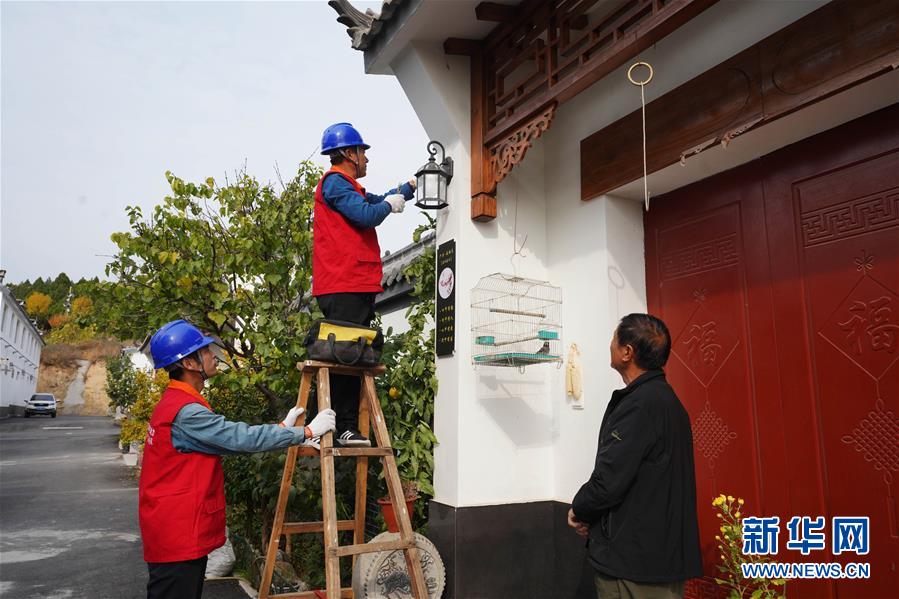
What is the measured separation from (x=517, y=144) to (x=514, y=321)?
46.3 inches

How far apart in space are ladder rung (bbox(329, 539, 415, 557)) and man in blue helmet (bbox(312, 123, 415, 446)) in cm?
57

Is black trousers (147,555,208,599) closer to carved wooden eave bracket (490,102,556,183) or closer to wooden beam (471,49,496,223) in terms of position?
wooden beam (471,49,496,223)

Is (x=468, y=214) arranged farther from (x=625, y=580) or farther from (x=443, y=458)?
(x=625, y=580)

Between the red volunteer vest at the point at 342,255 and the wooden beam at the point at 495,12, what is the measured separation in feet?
4.88

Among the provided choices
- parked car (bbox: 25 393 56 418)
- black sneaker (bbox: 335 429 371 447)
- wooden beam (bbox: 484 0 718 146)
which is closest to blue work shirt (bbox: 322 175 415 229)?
wooden beam (bbox: 484 0 718 146)

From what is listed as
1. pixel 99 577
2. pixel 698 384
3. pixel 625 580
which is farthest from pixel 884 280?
pixel 99 577

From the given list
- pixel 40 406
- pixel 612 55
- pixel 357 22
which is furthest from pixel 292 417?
pixel 40 406

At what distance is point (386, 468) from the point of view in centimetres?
362

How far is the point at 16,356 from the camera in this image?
33.9 metres

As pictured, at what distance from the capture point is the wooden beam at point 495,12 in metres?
4.18

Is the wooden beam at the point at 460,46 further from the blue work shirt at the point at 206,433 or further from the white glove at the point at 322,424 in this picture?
the blue work shirt at the point at 206,433

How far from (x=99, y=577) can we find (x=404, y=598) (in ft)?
10.6

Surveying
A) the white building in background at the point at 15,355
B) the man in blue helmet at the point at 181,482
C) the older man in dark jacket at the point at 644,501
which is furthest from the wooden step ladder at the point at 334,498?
the white building in background at the point at 15,355

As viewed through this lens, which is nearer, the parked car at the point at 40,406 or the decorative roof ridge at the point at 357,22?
the decorative roof ridge at the point at 357,22
